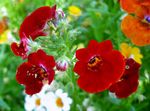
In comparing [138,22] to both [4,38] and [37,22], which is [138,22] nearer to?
[37,22]

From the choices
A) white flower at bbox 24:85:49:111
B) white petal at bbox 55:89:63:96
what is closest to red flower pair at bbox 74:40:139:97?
white petal at bbox 55:89:63:96

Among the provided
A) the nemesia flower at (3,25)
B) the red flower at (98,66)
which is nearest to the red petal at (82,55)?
the red flower at (98,66)

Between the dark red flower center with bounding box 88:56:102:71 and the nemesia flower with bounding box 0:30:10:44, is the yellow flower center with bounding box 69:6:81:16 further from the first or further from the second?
the dark red flower center with bounding box 88:56:102:71

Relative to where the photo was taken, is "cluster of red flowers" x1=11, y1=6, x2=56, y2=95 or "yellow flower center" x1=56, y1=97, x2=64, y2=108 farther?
"yellow flower center" x1=56, y1=97, x2=64, y2=108

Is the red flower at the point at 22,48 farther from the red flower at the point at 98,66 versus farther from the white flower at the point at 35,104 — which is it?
the white flower at the point at 35,104

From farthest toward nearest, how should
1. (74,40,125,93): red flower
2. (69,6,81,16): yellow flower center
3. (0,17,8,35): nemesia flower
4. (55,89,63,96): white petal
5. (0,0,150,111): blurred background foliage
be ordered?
(0,17,8,35): nemesia flower
(69,6,81,16): yellow flower center
(0,0,150,111): blurred background foliage
(55,89,63,96): white petal
(74,40,125,93): red flower

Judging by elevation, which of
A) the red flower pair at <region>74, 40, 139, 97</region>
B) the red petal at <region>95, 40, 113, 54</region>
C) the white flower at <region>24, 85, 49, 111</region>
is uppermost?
the white flower at <region>24, 85, 49, 111</region>

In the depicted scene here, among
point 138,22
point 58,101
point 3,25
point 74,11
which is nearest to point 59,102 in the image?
point 58,101
